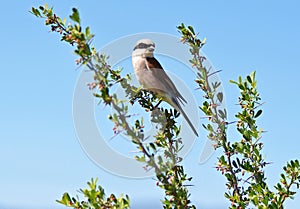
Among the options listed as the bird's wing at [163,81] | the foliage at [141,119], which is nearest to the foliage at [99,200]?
the foliage at [141,119]

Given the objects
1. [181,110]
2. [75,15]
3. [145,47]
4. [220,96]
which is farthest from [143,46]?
[75,15]

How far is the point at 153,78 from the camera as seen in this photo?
17.5 ft

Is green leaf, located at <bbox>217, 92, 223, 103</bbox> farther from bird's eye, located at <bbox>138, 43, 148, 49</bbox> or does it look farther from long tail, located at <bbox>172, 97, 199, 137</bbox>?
bird's eye, located at <bbox>138, 43, 148, 49</bbox>

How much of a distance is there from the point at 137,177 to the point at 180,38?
1683 mm

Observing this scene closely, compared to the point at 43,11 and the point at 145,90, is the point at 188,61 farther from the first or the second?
the point at 43,11

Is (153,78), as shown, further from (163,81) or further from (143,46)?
(143,46)

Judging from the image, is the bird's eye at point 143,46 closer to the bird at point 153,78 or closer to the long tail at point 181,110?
the bird at point 153,78

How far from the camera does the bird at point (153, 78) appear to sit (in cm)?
506

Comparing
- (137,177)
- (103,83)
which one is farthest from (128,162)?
(103,83)

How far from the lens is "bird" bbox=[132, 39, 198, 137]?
5059 millimetres

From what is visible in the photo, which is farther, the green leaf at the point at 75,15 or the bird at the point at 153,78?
the bird at the point at 153,78

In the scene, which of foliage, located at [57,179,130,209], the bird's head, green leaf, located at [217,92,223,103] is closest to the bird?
the bird's head

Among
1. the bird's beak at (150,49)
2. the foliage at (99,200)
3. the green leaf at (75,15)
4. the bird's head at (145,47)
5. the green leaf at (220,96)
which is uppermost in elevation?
the bird's head at (145,47)

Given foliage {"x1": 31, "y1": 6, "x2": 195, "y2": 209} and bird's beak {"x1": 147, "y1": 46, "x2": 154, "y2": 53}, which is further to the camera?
bird's beak {"x1": 147, "y1": 46, "x2": 154, "y2": 53}
